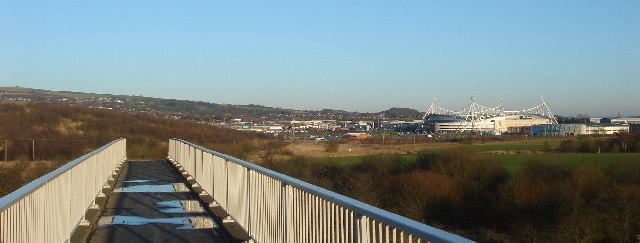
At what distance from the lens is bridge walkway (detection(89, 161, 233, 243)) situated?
28.4ft

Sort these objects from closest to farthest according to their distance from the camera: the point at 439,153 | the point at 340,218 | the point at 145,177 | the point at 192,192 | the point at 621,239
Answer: the point at 340,218 < the point at 192,192 < the point at 145,177 < the point at 621,239 < the point at 439,153

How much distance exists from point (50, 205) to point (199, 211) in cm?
439

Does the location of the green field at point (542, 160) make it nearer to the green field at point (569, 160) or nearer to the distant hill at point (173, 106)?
the green field at point (569, 160)

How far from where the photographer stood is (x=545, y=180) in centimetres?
5994

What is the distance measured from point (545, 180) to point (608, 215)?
11.8m

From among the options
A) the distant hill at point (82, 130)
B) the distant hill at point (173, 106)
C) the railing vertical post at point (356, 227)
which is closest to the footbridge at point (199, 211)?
the railing vertical post at point (356, 227)

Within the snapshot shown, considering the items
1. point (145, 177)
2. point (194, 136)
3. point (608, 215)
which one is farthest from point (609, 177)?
point (145, 177)

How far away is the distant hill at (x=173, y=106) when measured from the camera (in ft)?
398

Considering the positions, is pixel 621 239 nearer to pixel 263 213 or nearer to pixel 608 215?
pixel 608 215

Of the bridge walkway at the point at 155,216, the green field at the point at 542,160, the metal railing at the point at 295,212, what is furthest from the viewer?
the green field at the point at 542,160

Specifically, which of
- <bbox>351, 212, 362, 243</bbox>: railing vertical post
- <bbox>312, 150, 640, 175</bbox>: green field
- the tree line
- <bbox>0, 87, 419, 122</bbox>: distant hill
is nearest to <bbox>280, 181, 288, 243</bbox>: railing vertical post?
<bbox>351, 212, 362, 243</bbox>: railing vertical post

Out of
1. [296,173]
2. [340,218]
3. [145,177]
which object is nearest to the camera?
[340,218]

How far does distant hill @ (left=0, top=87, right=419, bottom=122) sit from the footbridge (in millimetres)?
99267

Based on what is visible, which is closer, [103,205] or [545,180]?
[103,205]
